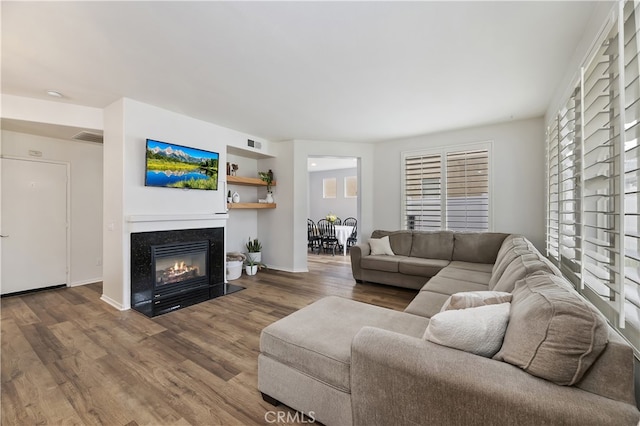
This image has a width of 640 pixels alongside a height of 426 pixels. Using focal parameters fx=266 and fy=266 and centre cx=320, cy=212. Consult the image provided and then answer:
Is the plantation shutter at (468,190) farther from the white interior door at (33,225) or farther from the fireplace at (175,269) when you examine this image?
the white interior door at (33,225)

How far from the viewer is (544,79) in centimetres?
280

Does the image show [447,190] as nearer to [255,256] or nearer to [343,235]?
[343,235]

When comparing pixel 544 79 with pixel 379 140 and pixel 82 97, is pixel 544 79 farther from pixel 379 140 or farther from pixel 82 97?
pixel 82 97

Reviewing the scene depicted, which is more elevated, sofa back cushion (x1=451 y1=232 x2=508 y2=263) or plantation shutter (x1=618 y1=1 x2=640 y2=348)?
plantation shutter (x1=618 y1=1 x2=640 y2=348)

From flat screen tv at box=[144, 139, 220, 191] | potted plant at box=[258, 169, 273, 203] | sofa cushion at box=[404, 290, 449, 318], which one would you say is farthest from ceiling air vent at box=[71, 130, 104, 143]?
sofa cushion at box=[404, 290, 449, 318]

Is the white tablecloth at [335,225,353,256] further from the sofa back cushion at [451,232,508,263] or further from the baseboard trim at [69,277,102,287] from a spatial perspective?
the baseboard trim at [69,277,102,287]

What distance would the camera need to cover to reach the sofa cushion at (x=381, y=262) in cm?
405

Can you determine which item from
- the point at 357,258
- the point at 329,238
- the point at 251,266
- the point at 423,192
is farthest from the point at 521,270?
the point at 329,238

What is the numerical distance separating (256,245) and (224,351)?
10.1 feet

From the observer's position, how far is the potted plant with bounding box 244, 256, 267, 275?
496 cm

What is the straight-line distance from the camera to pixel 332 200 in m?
9.55

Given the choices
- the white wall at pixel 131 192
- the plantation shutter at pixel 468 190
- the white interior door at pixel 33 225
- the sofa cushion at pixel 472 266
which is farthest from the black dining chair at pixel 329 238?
the white interior door at pixel 33 225

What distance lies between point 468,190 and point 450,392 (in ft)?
13.8

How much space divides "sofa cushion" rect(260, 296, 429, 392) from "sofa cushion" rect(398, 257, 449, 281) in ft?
6.91
